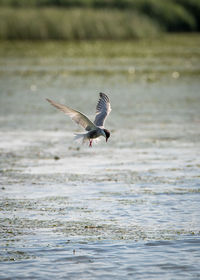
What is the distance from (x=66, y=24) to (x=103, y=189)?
35739 mm

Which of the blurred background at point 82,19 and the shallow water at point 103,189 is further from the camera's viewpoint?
the blurred background at point 82,19

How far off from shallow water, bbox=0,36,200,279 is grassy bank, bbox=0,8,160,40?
19399mm

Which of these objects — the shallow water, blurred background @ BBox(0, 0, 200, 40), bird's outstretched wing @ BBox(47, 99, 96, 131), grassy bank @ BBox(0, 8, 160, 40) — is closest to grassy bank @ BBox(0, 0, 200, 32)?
blurred background @ BBox(0, 0, 200, 40)

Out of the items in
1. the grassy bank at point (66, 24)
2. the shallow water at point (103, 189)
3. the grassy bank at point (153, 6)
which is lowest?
the shallow water at point (103, 189)

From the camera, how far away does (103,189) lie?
1134cm

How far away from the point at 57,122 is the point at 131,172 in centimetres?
679

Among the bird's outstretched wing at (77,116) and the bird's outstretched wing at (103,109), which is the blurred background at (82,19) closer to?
the bird's outstretched wing at (103,109)

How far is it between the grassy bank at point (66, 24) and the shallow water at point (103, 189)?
19.4 m

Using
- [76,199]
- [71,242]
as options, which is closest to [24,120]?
[76,199]

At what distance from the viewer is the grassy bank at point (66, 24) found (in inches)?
1795

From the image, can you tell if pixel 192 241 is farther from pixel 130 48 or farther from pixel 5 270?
pixel 130 48

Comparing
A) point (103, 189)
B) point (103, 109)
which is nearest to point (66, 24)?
point (103, 109)

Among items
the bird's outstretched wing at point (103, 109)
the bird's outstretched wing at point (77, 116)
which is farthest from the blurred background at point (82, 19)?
the bird's outstretched wing at point (77, 116)

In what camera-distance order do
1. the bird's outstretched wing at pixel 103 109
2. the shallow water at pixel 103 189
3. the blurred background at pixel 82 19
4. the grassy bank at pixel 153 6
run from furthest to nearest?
the grassy bank at pixel 153 6 → the blurred background at pixel 82 19 → the bird's outstretched wing at pixel 103 109 → the shallow water at pixel 103 189
